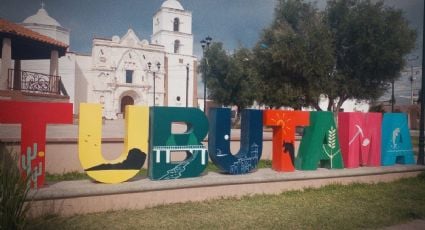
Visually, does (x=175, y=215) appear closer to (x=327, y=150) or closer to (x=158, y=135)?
(x=158, y=135)

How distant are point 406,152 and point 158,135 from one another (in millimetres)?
8486

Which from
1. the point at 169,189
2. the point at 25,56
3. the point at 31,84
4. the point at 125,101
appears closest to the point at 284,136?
the point at 169,189

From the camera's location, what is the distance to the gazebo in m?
13.6

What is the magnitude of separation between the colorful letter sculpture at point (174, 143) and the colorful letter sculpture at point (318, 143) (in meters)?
3.06

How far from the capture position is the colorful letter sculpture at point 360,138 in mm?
9605

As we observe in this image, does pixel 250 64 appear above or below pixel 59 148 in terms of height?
above

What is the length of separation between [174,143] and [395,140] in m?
7.57

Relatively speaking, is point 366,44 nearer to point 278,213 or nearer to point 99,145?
point 278,213

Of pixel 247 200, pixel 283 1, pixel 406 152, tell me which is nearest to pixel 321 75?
pixel 283 1

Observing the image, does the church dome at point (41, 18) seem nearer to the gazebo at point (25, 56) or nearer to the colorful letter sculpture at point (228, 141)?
the gazebo at point (25, 56)

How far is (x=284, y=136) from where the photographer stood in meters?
8.76

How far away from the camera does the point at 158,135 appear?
7203 millimetres

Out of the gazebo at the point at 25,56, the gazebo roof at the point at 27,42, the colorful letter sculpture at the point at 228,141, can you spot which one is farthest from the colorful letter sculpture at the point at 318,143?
the gazebo at the point at 25,56

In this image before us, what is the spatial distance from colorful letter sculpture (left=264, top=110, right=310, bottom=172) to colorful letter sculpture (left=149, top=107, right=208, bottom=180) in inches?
84.2
